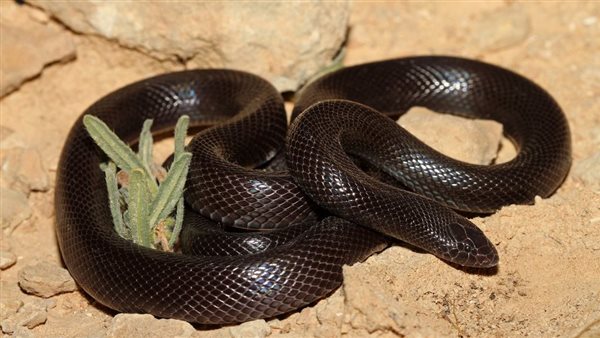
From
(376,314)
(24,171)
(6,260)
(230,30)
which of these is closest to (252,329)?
(376,314)

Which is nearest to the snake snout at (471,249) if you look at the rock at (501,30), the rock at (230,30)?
the rock at (230,30)

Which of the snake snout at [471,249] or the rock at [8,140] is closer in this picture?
the snake snout at [471,249]

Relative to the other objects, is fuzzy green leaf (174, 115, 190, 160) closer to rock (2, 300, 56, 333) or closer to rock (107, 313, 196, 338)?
rock (107, 313, 196, 338)

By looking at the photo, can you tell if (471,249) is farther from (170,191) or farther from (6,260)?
(6,260)

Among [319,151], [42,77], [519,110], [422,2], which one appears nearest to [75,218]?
[319,151]

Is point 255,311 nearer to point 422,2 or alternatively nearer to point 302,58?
point 302,58

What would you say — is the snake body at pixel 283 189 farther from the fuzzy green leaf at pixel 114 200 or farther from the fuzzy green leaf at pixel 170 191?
the fuzzy green leaf at pixel 170 191
